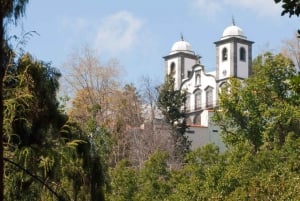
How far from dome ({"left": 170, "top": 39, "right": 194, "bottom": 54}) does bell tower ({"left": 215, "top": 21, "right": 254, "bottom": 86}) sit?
5.04 m

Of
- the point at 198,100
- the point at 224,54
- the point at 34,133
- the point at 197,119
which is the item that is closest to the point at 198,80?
the point at 198,100

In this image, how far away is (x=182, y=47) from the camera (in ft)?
230

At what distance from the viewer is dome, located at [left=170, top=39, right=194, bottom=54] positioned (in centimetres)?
7019

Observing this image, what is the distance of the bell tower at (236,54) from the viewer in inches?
2544

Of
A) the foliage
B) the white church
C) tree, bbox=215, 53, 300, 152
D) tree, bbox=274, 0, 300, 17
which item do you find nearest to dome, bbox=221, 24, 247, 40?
the white church

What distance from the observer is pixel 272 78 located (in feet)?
102

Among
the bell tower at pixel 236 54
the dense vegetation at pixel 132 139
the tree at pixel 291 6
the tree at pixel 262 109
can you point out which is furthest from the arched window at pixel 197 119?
the tree at pixel 291 6

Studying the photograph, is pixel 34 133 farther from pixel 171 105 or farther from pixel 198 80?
pixel 198 80

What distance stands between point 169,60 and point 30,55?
5875 centimetres

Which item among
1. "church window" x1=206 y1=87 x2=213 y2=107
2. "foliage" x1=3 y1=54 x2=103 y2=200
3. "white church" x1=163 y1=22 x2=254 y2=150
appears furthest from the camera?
"church window" x1=206 y1=87 x2=213 y2=107

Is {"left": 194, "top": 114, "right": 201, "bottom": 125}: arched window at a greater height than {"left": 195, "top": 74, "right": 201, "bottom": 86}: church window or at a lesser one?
lesser

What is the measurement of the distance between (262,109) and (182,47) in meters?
40.4

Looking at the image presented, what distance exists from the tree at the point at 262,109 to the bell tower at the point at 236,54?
33.1 metres

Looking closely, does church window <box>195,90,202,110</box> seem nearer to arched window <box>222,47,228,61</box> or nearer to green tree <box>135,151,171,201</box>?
arched window <box>222,47,228,61</box>
